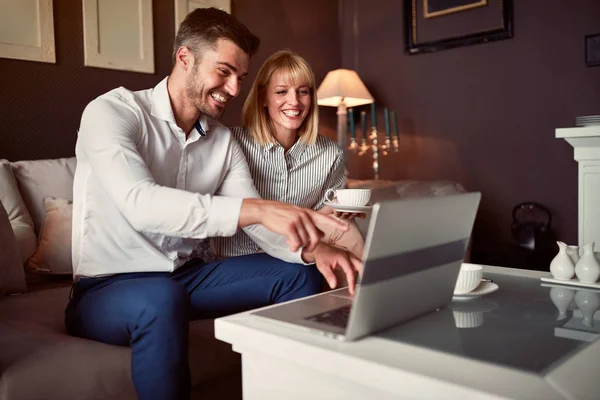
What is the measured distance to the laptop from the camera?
0.77 m

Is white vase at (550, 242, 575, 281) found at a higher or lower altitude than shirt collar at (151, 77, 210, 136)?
Answer: lower

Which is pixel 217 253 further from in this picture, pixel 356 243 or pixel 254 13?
pixel 254 13

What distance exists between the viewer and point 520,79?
3.24 metres

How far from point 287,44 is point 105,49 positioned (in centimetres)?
133

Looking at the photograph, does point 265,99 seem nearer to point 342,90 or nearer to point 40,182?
point 40,182

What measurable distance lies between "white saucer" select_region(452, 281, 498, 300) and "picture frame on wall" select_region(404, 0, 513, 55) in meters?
2.49

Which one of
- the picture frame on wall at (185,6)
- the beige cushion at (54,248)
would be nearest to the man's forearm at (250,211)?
the beige cushion at (54,248)

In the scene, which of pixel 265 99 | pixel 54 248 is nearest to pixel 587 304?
pixel 265 99

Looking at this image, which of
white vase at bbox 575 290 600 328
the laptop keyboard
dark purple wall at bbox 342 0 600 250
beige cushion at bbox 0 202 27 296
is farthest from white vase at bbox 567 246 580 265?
dark purple wall at bbox 342 0 600 250

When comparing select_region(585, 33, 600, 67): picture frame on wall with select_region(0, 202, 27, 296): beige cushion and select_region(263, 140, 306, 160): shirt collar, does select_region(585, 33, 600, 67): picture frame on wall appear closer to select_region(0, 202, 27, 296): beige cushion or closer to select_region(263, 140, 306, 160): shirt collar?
select_region(263, 140, 306, 160): shirt collar

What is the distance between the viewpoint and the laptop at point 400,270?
77 cm

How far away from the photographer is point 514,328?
0.89 metres

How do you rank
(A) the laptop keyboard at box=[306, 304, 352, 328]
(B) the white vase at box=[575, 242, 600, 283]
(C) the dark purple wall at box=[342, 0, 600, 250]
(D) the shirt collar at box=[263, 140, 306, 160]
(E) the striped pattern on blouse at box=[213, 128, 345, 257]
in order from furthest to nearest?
(C) the dark purple wall at box=[342, 0, 600, 250], (D) the shirt collar at box=[263, 140, 306, 160], (E) the striped pattern on blouse at box=[213, 128, 345, 257], (B) the white vase at box=[575, 242, 600, 283], (A) the laptop keyboard at box=[306, 304, 352, 328]

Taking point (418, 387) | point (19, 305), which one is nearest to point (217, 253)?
point (19, 305)
